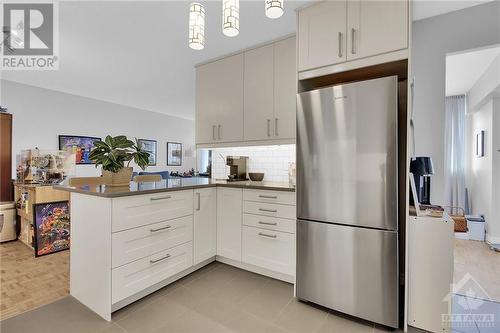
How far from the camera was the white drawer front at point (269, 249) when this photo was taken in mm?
2215

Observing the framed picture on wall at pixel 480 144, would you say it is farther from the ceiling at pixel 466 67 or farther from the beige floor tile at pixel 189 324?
the beige floor tile at pixel 189 324

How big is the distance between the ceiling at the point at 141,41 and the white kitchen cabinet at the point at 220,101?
0.19 meters

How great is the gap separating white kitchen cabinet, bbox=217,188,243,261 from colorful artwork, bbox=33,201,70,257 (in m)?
2.25

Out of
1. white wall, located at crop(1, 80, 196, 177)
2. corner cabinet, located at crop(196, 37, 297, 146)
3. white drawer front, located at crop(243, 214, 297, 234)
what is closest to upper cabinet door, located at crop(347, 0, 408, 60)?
corner cabinet, located at crop(196, 37, 297, 146)

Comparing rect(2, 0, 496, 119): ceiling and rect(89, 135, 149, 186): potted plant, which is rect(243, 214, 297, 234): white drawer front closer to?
rect(89, 135, 149, 186): potted plant

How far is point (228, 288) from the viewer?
2207mm

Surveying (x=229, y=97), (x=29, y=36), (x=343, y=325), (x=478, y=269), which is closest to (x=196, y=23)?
(x=229, y=97)

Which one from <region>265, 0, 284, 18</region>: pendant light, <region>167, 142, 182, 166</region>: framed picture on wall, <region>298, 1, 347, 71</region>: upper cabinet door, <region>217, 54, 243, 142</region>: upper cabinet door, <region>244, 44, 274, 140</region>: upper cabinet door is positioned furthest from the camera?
<region>167, 142, 182, 166</region>: framed picture on wall

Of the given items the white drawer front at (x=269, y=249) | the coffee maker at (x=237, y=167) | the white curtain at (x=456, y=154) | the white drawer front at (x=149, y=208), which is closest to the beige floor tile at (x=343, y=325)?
the white drawer front at (x=269, y=249)

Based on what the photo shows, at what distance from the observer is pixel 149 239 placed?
1944mm

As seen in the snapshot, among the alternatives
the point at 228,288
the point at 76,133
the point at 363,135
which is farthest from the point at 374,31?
the point at 76,133

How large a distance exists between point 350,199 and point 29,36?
385 centimetres

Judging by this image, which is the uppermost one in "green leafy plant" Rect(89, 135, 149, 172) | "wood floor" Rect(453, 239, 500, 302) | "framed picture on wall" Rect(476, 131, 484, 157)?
"framed picture on wall" Rect(476, 131, 484, 157)

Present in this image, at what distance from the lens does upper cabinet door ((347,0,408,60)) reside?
1.63 meters
